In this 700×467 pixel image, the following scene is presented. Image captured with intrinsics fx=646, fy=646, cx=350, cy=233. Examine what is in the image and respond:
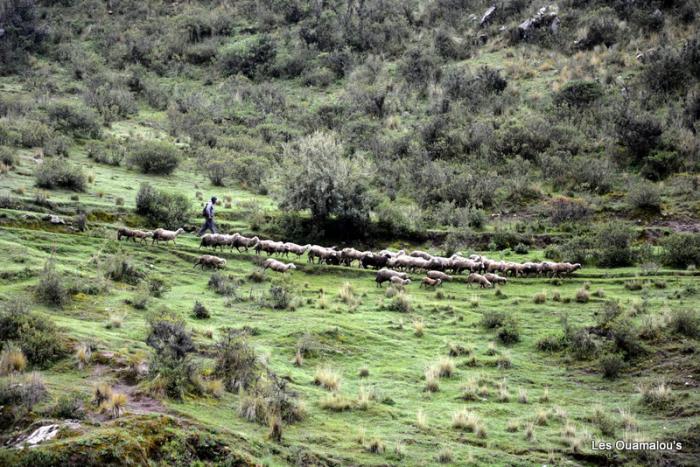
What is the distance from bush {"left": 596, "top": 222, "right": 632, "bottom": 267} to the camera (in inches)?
1172

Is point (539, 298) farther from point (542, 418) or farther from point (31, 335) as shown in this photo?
point (31, 335)

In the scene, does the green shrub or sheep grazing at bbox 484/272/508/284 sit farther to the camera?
sheep grazing at bbox 484/272/508/284

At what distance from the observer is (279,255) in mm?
31109

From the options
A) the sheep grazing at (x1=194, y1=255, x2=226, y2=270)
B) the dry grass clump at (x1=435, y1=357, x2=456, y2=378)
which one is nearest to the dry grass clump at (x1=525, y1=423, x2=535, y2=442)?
the dry grass clump at (x1=435, y1=357, x2=456, y2=378)


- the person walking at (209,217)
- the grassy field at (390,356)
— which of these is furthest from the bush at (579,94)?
the person walking at (209,217)

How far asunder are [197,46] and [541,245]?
178 ft

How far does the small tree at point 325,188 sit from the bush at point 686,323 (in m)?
17.7

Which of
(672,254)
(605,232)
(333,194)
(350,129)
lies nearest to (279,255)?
(333,194)

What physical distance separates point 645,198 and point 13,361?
107 ft

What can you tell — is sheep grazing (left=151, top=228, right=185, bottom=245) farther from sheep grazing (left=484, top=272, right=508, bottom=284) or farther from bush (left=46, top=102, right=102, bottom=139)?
bush (left=46, top=102, right=102, bottom=139)

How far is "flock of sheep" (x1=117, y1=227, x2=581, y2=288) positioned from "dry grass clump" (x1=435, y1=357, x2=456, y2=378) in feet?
29.2

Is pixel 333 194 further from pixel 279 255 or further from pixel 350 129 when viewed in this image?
pixel 350 129

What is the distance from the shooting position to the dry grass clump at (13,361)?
12727mm

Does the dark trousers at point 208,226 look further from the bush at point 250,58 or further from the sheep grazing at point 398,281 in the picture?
the bush at point 250,58
